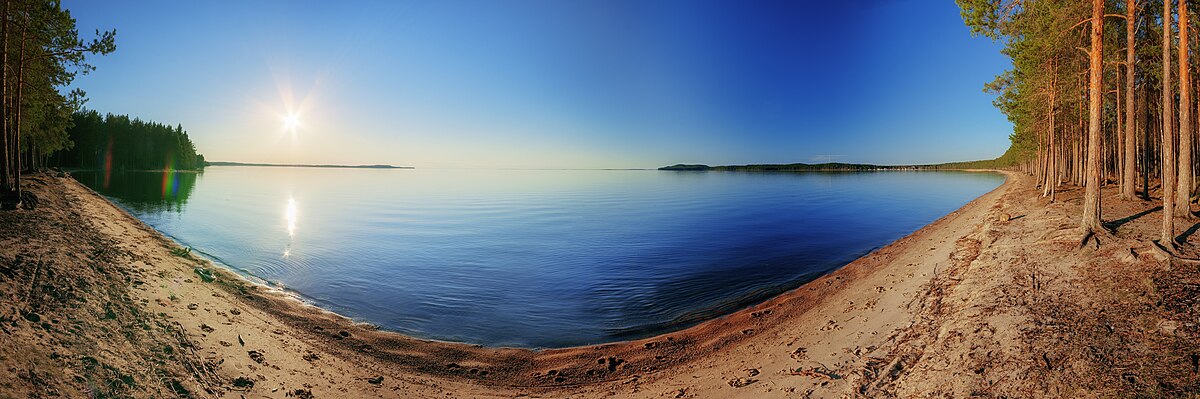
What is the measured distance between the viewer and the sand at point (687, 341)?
700 cm

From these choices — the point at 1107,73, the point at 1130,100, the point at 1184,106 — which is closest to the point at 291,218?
the point at 1184,106

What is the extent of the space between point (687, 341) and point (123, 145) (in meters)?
178

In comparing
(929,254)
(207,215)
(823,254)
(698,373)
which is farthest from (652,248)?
(207,215)

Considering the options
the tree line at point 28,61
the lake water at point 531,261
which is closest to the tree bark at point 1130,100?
the lake water at point 531,261

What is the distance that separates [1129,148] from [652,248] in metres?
20.1

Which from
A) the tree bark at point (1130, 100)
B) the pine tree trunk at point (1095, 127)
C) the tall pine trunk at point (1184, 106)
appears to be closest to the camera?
Result: the tall pine trunk at point (1184, 106)

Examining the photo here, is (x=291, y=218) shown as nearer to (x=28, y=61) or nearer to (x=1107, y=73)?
(x=28, y=61)

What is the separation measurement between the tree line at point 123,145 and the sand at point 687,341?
132m

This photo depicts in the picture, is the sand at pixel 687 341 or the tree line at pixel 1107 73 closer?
the sand at pixel 687 341

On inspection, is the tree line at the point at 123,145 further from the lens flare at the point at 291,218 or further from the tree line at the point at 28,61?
the tree line at the point at 28,61

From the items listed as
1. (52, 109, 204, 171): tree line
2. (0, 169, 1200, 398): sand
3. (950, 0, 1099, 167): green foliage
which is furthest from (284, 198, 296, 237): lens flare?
(52, 109, 204, 171): tree line

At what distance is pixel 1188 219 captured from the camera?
1315 cm

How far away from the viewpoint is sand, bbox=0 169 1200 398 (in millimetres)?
6996

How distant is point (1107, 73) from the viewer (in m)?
25.6
